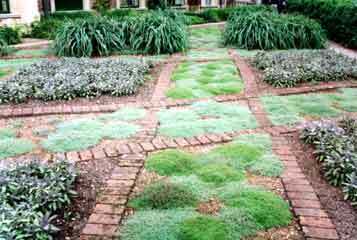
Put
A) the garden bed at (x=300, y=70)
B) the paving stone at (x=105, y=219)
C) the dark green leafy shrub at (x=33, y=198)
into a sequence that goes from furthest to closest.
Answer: the garden bed at (x=300, y=70) < the paving stone at (x=105, y=219) < the dark green leafy shrub at (x=33, y=198)

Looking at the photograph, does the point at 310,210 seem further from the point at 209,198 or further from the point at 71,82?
the point at 71,82

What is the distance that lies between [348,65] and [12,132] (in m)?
5.32

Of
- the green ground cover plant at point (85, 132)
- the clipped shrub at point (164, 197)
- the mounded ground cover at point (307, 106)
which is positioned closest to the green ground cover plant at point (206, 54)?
the mounded ground cover at point (307, 106)

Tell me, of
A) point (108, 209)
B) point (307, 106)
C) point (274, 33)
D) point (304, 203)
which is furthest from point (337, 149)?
point (274, 33)

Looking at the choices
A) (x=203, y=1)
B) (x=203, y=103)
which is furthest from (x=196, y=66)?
(x=203, y=1)

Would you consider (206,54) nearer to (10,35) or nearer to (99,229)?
(10,35)

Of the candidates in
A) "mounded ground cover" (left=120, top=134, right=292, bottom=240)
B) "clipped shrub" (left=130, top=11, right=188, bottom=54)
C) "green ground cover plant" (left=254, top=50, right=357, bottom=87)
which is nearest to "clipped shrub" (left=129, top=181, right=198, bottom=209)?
"mounded ground cover" (left=120, top=134, right=292, bottom=240)

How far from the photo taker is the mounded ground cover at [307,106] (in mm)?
4801

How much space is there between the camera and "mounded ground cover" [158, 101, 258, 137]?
4.30 metres

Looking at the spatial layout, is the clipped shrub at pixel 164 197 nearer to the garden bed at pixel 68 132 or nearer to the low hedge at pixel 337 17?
the garden bed at pixel 68 132

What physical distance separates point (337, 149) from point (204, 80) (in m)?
3.17

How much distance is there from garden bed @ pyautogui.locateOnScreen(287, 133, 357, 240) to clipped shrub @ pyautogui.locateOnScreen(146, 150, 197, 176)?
0.94 m

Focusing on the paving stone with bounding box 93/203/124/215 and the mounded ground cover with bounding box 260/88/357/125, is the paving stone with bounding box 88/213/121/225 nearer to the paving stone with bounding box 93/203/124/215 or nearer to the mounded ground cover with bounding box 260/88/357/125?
the paving stone with bounding box 93/203/124/215

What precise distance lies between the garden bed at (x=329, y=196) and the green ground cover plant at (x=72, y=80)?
2.68 meters
